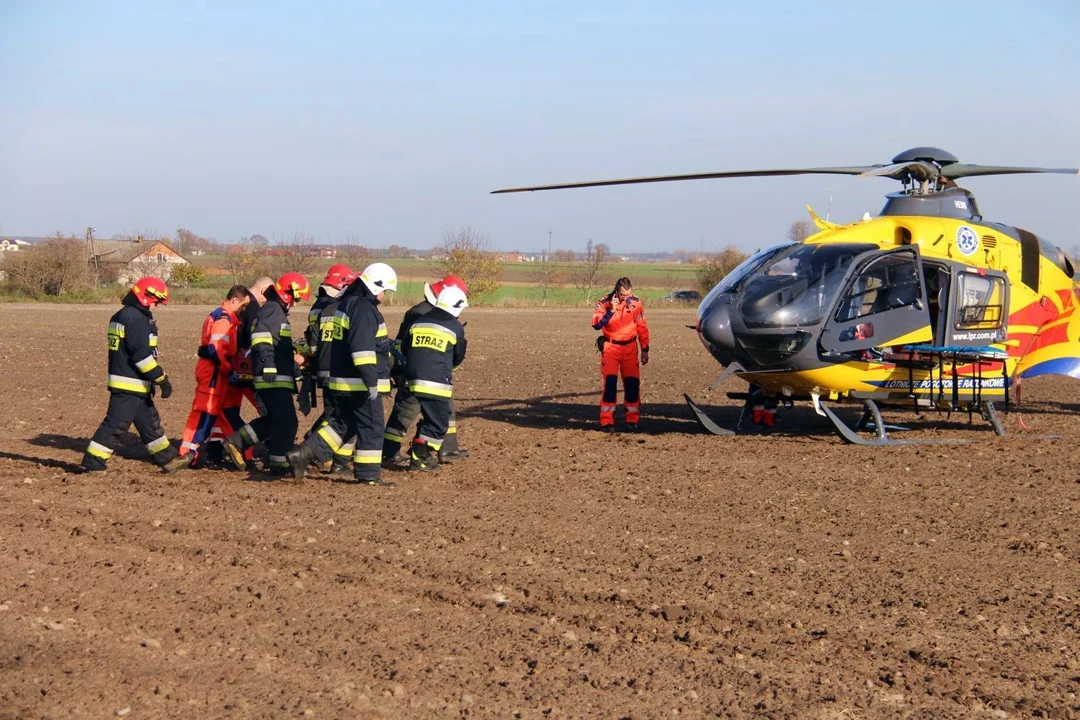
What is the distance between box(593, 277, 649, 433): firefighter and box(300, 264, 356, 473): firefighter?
381cm

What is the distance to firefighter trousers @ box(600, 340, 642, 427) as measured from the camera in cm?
1330

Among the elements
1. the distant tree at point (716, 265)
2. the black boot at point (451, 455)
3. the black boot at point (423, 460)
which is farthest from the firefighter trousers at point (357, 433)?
the distant tree at point (716, 265)

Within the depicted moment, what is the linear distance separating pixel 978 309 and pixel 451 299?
6212mm

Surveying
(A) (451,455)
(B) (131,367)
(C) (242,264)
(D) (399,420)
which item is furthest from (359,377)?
(C) (242,264)

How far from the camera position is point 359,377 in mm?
9555

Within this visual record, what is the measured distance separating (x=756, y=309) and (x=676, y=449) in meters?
1.75

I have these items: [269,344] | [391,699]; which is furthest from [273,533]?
[391,699]

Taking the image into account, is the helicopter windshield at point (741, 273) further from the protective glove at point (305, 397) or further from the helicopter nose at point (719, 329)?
the protective glove at point (305, 397)

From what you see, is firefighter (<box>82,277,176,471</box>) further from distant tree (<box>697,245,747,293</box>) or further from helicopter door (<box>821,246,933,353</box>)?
distant tree (<box>697,245,747,293</box>)

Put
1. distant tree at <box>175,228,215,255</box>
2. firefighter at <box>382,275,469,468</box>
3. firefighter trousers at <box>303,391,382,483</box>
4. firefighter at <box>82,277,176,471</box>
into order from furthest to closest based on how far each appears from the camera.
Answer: distant tree at <box>175,228,215,255</box>
firefighter at <box>382,275,469,468</box>
firefighter at <box>82,277,176,471</box>
firefighter trousers at <box>303,391,382,483</box>

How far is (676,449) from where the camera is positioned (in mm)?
11984

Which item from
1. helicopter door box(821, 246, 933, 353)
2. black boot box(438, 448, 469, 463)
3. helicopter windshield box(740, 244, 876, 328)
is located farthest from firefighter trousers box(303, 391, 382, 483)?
helicopter door box(821, 246, 933, 353)

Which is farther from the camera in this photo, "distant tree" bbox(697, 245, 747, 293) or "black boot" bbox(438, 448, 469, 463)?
"distant tree" bbox(697, 245, 747, 293)

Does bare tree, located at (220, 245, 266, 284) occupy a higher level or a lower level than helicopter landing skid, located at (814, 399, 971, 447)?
higher
